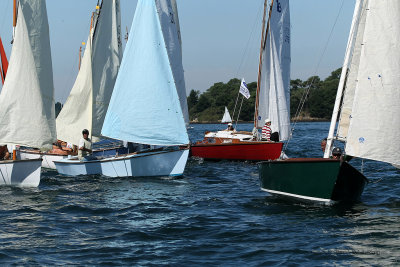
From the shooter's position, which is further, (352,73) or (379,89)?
(352,73)

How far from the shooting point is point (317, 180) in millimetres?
15031

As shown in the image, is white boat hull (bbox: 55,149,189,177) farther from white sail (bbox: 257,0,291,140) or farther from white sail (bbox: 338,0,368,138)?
white sail (bbox: 257,0,291,140)

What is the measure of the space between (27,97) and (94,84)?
6.60 metres

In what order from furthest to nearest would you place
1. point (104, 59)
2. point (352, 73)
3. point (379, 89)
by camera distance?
point (104, 59) → point (352, 73) → point (379, 89)

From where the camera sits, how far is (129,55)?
74.2 ft

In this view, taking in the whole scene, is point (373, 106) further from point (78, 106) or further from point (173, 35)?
point (173, 35)

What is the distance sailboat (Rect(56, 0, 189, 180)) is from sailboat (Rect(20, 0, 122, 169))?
2.58m

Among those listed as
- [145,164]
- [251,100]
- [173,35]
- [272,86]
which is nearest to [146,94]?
[145,164]

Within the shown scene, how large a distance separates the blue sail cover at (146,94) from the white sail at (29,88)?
2.65 metres

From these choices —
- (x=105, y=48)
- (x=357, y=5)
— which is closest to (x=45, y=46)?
(x=105, y=48)

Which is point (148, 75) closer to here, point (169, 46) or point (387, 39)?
point (169, 46)

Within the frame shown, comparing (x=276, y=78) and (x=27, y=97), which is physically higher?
(x=276, y=78)

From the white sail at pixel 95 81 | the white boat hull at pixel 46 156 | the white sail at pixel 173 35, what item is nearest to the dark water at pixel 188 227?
the white sail at pixel 95 81

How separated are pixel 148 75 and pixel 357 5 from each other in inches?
359
